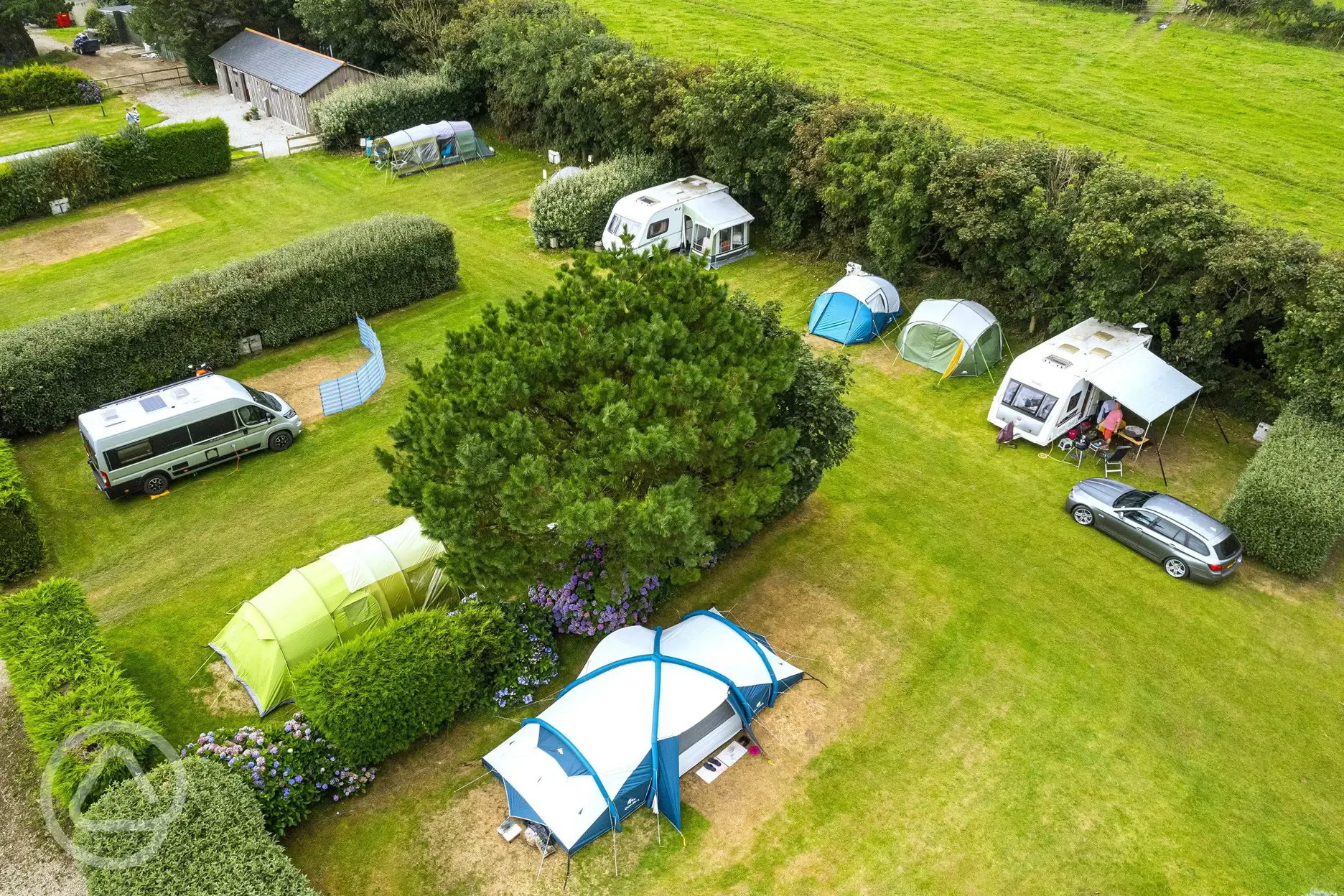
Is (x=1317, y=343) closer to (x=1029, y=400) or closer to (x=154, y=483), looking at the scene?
(x=1029, y=400)

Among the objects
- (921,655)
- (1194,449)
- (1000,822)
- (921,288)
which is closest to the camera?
(1000,822)

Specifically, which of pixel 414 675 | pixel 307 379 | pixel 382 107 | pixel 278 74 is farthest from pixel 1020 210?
pixel 278 74

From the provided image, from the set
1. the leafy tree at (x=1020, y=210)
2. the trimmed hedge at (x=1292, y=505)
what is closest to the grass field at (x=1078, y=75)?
the leafy tree at (x=1020, y=210)

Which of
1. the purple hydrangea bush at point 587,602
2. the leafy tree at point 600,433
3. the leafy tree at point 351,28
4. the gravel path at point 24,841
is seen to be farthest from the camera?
the leafy tree at point 351,28

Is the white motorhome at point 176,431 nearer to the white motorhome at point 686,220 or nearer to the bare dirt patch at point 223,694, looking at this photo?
the bare dirt patch at point 223,694

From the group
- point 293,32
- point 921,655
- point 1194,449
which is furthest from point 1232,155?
point 293,32

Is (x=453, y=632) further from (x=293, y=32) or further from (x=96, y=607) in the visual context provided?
(x=293, y=32)
